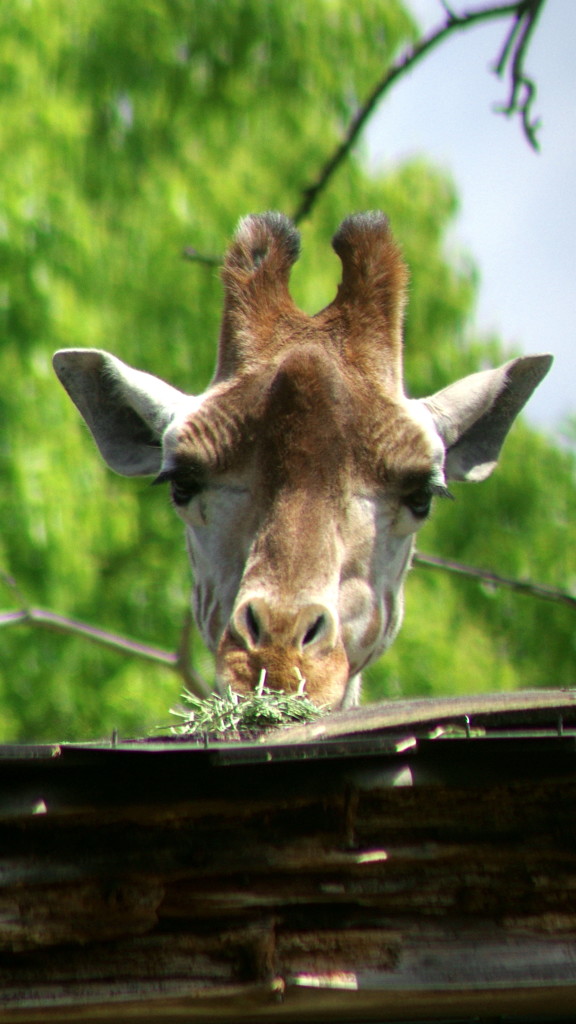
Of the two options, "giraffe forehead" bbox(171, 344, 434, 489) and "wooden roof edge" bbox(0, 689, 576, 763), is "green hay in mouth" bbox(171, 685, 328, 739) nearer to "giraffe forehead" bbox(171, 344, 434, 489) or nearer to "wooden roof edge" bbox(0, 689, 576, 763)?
"wooden roof edge" bbox(0, 689, 576, 763)

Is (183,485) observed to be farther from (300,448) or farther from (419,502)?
(419,502)

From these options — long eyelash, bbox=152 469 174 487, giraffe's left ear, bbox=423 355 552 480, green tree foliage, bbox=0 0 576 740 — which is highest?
green tree foliage, bbox=0 0 576 740

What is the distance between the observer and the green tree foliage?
10.5 metres

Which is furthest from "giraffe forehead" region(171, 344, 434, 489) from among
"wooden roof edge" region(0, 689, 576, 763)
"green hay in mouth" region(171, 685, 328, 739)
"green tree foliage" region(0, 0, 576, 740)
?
"green tree foliage" region(0, 0, 576, 740)

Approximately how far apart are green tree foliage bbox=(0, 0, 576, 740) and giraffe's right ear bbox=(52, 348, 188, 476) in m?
4.36

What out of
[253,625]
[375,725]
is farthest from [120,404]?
[375,725]

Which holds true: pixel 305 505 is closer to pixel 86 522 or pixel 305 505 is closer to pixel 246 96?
pixel 86 522

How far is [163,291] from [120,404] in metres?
7.04

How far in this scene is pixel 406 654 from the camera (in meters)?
12.4

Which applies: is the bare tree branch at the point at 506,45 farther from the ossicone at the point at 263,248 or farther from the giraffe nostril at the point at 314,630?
the giraffe nostril at the point at 314,630

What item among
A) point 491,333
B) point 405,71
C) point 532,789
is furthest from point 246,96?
point 532,789

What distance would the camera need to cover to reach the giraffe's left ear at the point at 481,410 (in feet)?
17.3

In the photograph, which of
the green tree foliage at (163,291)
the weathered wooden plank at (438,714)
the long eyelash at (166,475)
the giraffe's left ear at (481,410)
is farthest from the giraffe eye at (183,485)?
the green tree foliage at (163,291)

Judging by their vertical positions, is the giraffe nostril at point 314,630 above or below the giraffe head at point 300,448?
below
